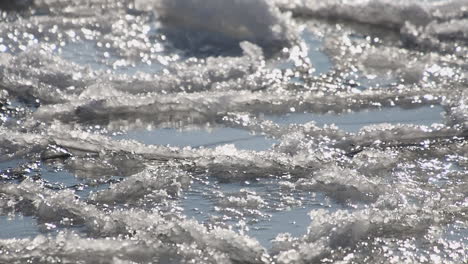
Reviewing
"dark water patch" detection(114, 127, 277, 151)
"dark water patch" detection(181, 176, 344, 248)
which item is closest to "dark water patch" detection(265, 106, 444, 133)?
"dark water patch" detection(114, 127, 277, 151)

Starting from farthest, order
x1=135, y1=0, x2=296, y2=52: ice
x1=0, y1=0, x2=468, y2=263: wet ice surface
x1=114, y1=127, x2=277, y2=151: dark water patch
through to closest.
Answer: x1=135, y1=0, x2=296, y2=52: ice < x1=114, y1=127, x2=277, y2=151: dark water patch < x1=0, y1=0, x2=468, y2=263: wet ice surface

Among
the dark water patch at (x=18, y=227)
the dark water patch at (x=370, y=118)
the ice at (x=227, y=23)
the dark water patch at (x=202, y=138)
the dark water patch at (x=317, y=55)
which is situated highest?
the ice at (x=227, y=23)

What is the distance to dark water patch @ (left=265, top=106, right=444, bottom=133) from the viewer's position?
2.99 m

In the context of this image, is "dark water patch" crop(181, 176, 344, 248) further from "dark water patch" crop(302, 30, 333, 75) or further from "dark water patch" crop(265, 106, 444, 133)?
"dark water patch" crop(302, 30, 333, 75)

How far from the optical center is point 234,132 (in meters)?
2.92

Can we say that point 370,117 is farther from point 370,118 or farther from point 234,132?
point 234,132

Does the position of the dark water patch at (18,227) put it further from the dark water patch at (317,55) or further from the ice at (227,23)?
the ice at (227,23)

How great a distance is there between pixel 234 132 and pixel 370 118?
0.45 m

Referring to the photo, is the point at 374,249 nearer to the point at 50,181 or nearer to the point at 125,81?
the point at 50,181

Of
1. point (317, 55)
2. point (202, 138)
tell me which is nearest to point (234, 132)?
point (202, 138)

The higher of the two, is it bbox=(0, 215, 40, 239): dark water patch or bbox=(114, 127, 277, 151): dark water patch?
bbox=(114, 127, 277, 151): dark water patch

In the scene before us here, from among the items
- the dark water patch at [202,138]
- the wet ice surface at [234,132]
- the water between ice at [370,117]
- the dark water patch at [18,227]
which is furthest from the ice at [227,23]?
the dark water patch at [18,227]

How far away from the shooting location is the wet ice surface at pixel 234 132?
219 centimetres

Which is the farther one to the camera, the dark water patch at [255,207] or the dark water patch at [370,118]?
the dark water patch at [370,118]
